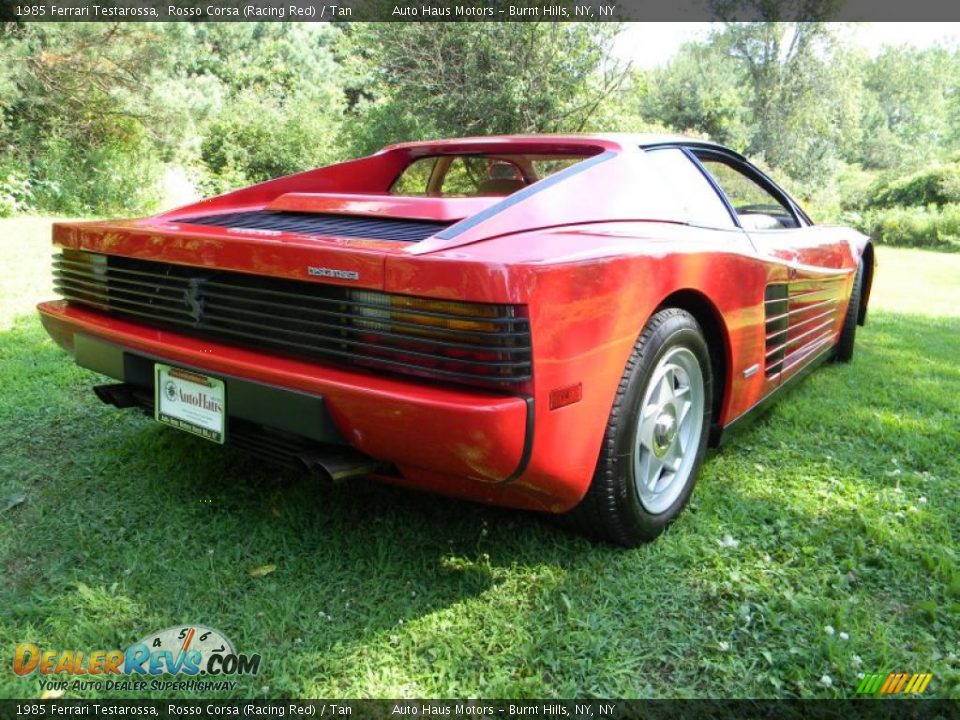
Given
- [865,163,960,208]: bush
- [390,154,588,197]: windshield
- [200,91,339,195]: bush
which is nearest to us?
[390,154,588,197]: windshield

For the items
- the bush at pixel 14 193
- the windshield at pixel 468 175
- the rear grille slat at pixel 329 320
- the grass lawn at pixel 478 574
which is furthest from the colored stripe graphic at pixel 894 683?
the bush at pixel 14 193

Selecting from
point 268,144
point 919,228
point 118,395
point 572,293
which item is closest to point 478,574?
point 572,293

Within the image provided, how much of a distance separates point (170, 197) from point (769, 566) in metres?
14.5

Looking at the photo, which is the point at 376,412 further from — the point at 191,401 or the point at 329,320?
the point at 191,401

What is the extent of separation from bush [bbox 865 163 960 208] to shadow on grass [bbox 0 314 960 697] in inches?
753

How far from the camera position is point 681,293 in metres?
2.19

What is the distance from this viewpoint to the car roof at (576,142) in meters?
2.43

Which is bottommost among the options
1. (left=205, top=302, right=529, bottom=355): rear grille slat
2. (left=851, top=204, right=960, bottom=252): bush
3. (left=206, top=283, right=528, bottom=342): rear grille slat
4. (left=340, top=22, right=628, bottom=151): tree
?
(left=205, top=302, right=529, bottom=355): rear grille slat

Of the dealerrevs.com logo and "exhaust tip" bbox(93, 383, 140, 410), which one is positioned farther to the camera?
"exhaust tip" bbox(93, 383, 140, 410)

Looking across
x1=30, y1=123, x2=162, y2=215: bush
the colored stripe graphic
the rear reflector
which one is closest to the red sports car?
the rear reflector

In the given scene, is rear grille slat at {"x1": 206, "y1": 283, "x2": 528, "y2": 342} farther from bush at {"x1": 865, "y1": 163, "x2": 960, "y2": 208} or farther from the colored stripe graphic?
bush at {"x1": 865, "y1": 163, "x2": 960, "y2": 208}

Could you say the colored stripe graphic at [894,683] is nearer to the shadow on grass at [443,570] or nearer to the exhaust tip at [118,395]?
the shadow on grass at [443,570]

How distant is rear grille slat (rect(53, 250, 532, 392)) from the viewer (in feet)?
5.15

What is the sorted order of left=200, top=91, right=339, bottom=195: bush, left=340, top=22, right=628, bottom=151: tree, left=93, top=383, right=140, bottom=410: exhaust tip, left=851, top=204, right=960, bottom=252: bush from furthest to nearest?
left=200, top=91, right=339, bottom=195: bush < left=851, top=204, right=960, bottom=252: bush < left=340, top=22, right=628, bottom=151: tree < left=93, top=383, right=140, bottom=410: exhaust tip
